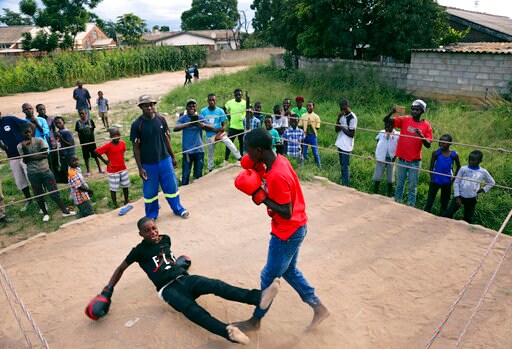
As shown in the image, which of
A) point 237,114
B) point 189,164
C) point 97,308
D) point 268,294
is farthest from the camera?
point 237,114

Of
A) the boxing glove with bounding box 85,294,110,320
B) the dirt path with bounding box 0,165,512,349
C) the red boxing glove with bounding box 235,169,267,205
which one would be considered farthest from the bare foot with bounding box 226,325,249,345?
the boxing glove with bounding box 85,294,110,320

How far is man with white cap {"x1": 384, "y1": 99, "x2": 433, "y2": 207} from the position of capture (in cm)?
519

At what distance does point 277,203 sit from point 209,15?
5670 centimetres

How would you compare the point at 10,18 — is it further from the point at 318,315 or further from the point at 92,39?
the point at 318,315

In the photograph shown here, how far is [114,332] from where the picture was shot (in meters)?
3.14

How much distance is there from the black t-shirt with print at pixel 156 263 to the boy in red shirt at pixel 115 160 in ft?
9.67

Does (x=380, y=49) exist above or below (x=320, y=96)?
above

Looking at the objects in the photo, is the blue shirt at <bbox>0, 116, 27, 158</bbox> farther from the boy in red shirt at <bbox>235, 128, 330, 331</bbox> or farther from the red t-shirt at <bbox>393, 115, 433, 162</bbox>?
the red t-shirt at <bbox>393, 115, 433, 162</bbox>

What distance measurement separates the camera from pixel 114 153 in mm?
5805

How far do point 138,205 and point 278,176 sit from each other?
3.82 meters

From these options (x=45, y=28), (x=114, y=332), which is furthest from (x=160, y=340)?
(x=45, y=28)

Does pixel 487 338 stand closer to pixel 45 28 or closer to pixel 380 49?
pixel 380 49

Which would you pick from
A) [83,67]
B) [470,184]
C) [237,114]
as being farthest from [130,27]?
[470,184]

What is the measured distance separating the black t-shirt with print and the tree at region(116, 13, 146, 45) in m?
38.1
